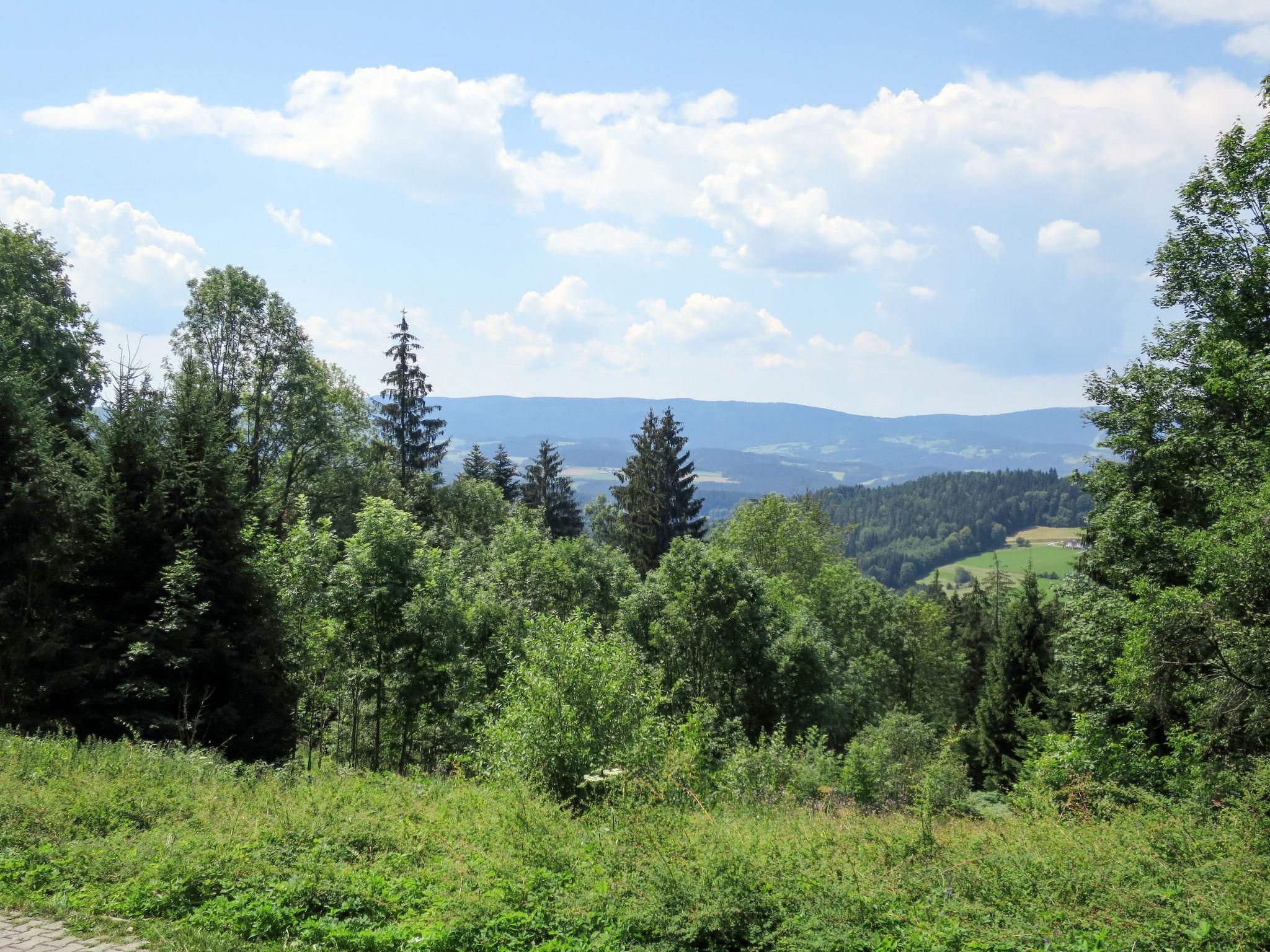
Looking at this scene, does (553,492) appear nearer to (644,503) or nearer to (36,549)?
(644,503)

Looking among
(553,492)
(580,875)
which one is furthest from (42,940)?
(553,492)

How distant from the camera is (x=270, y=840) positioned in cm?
791

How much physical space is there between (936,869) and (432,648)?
1295 cm

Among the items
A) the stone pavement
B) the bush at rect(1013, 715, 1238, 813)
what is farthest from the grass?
the bush at rect(1013, 715, 1238, 813)

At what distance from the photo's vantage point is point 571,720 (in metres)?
12.0

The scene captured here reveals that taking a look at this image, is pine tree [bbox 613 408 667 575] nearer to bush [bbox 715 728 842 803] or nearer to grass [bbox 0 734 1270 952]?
bush [bbox 715 728 842 803]

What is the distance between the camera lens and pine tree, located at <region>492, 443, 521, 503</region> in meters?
64.1

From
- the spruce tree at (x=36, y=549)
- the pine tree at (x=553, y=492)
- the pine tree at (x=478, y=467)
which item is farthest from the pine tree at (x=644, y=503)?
the spruce tree at (x=36, y=549)

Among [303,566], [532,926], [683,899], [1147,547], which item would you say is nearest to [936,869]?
[683,899]

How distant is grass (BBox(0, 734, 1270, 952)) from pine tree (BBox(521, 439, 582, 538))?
5103 cm

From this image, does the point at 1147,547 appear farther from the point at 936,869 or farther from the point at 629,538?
the point at 629,538

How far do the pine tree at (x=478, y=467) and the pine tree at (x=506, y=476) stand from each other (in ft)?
1.24

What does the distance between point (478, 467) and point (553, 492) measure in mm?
7133

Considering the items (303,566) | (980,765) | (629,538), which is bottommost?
(980,765)
